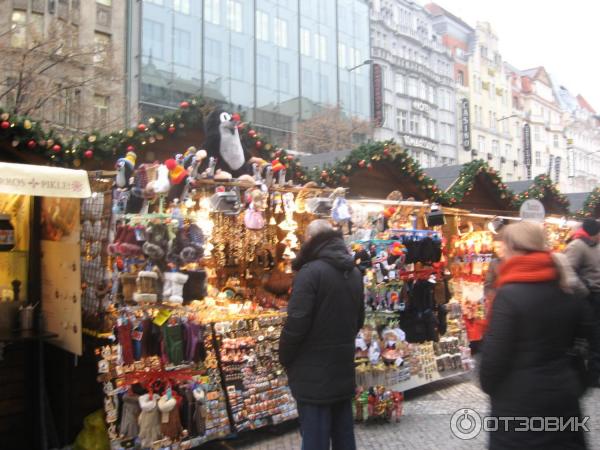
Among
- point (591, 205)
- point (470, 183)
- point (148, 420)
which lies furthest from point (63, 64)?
point (591, 205)

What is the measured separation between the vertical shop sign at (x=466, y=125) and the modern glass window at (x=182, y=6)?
27294 mm

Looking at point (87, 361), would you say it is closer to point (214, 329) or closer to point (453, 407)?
point (214, 329)

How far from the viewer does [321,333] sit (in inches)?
121

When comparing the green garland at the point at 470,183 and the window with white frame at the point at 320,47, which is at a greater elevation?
the window with white frame at the point at 320,47

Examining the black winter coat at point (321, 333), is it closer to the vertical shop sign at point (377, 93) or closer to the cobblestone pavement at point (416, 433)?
the cobblestone pavement at point (416, 433)

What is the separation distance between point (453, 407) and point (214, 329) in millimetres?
3017

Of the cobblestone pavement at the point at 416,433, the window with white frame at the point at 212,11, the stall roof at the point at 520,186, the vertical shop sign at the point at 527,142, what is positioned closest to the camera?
the cobblestone pavement at the point at 416,433

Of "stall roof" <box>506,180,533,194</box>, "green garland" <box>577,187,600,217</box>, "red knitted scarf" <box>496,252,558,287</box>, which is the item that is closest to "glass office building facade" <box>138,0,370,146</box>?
"stall roof" <box>506,180,533,194</box>

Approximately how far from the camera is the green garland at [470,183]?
8.47 m

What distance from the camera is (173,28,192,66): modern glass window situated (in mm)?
24844

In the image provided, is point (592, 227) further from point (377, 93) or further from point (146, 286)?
point (377, 93)

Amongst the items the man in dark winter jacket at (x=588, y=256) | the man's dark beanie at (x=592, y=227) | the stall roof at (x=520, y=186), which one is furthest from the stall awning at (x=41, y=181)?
the stall roof at (x=520, y=186)

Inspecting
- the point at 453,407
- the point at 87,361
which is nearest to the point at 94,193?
the point at 87,361

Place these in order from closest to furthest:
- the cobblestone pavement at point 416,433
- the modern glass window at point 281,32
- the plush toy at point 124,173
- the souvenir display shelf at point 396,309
Result: the plush toy at point 124,173
the cobblestone pavement at point 416,433
the souvenir display shelf at point 396,309
the modern glass window at point 281,32
